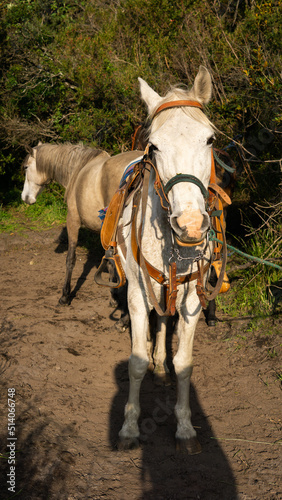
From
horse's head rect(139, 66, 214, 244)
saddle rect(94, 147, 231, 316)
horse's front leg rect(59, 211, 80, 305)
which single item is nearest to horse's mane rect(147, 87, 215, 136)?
horse's head rect(139, 66, 214, 244)

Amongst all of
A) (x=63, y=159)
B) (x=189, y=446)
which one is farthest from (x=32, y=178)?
(x=189, y=446)

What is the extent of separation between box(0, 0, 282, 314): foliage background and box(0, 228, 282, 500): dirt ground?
1.37 metres

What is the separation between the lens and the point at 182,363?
270cm

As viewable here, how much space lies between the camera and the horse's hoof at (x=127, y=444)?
2672mm

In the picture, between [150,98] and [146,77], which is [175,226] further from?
[146,77]

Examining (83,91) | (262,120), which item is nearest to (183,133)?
(262,120)

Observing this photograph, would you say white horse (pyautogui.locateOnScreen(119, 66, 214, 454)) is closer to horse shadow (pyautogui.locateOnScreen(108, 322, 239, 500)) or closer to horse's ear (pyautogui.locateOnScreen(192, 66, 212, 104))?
horse's ear (pyautogui.locateOnScreen(192, 66, 212, 104))

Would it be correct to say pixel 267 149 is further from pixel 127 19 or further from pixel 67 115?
pixel 67 115

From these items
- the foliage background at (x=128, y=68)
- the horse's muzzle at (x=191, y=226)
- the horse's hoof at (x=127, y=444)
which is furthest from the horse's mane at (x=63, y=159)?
the horse's muzzle at (x=191, y=226)

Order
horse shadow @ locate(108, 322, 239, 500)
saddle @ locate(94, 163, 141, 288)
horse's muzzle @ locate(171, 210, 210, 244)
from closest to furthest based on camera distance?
horse's muzzle @ locate(171, 210, 210, 244) < horse shadow @ locate(108, 322, 239, 500) < saddle @ locate(94, 163, 141, 288)

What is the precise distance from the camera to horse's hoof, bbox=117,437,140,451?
2.67 meters

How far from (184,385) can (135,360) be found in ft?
1.24

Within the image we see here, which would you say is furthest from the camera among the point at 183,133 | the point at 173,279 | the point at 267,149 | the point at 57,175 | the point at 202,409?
the point at 57,175

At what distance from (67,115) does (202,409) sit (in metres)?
7.74
